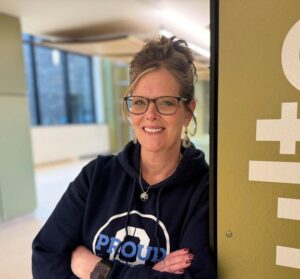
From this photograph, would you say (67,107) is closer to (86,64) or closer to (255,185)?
(86,64)

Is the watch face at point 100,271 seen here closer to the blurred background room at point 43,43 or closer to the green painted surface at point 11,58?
the blurred background room at point 43,43

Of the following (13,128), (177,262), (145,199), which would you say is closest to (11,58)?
(13,128)

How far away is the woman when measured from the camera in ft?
3.17

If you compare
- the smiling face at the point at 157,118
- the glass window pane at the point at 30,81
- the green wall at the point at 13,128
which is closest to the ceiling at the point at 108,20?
the green wall at the point at 13,128

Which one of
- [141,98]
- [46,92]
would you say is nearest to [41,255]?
[141,98]

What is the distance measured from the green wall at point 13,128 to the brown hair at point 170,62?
2745mm

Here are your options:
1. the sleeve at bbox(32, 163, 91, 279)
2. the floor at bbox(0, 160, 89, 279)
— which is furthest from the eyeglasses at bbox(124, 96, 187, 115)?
the floor at bbox(0, 160, 89, 279)

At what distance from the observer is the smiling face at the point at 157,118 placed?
0.99 m

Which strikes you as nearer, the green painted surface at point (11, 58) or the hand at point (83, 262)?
the hand at point (83, 262)

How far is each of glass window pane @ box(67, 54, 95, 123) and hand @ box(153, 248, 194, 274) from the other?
7752 millimetres

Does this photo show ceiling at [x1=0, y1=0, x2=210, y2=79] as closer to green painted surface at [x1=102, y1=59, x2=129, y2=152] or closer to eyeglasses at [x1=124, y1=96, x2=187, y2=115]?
eyeglasses at [x1=124, y1=96, x2=187, y2=115]

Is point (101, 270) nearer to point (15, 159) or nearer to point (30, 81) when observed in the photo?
point (15, 159)

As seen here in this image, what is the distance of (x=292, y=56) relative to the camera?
67cm

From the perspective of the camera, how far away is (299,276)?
732 millimetres
